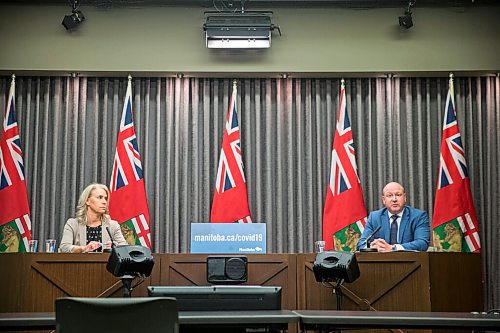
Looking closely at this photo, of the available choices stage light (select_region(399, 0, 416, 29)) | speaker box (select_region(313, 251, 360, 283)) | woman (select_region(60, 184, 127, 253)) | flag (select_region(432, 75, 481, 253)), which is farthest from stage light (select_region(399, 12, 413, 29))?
speaker box (select_region(313, 251, 360, 283))

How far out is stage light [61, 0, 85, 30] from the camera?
7.48m

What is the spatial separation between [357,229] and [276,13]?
2.35m

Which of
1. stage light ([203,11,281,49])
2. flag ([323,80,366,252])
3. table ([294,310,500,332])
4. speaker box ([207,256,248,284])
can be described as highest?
stage light ([203,11,281,49])

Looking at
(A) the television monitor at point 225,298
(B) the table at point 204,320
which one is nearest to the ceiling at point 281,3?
(A) the television monitor at point 225,298

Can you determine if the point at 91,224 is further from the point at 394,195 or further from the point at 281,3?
the point at 281,3

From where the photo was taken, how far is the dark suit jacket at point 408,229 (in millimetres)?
5777

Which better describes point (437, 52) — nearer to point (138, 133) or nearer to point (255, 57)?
point (255, 57)

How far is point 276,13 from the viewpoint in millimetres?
7828

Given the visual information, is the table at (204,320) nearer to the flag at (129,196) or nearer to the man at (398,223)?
the man at (398,223)

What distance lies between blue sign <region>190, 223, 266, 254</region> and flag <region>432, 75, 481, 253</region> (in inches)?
106

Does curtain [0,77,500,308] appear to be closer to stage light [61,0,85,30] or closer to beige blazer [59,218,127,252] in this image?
stage light [61,0,85,30]

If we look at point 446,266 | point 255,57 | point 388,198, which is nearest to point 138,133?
point 255,57

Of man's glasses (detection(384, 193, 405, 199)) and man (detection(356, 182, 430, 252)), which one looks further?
man's glasses (detection(384, 193, 405, 199))

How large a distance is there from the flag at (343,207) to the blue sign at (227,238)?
2240 mm
